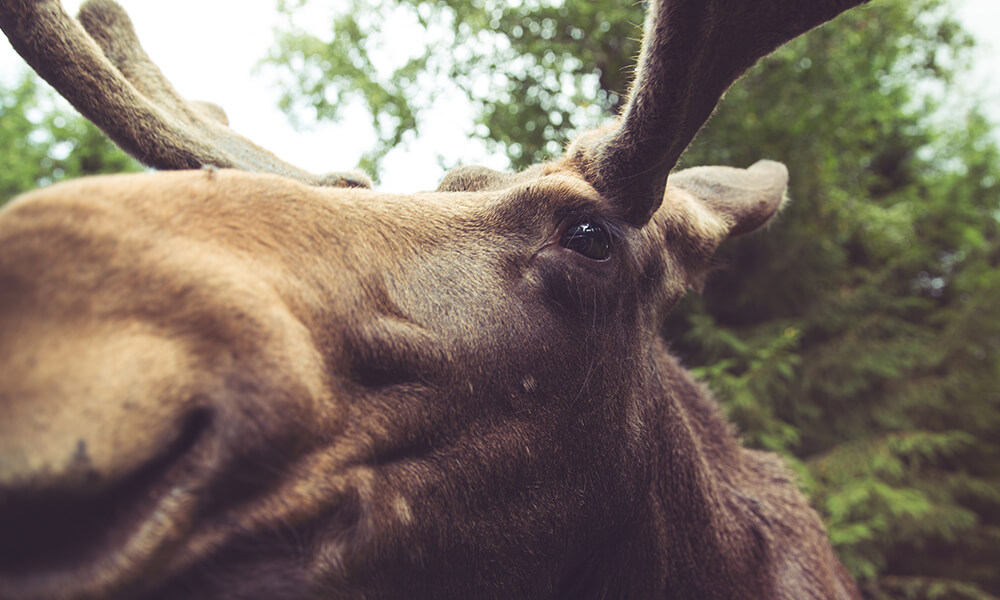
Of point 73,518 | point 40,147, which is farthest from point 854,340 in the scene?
point 40,147

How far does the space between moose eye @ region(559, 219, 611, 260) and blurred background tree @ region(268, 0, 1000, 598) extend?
18.9 feet

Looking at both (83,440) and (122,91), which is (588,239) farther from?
(122,91)

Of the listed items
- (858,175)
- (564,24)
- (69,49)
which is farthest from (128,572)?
(858,175)

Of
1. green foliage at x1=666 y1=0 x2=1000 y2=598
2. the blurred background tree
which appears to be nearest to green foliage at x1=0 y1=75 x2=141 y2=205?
the blurred background tree

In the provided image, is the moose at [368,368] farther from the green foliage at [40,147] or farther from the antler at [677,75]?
the green foliage at [40,147]

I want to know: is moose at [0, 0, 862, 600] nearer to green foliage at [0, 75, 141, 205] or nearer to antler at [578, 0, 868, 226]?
antler at [578, 0, 868, 226]

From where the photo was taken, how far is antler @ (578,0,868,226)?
5.54 ft

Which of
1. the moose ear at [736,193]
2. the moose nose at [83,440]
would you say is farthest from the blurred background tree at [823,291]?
the moose nose at [83,440]

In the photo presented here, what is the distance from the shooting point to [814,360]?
34.5 feet

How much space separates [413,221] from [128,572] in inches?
43.7

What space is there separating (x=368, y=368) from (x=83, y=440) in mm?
648

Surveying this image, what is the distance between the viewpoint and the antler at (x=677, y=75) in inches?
66.4

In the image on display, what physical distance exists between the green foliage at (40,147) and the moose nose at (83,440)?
17.5m

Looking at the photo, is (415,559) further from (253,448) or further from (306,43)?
(306,43)
